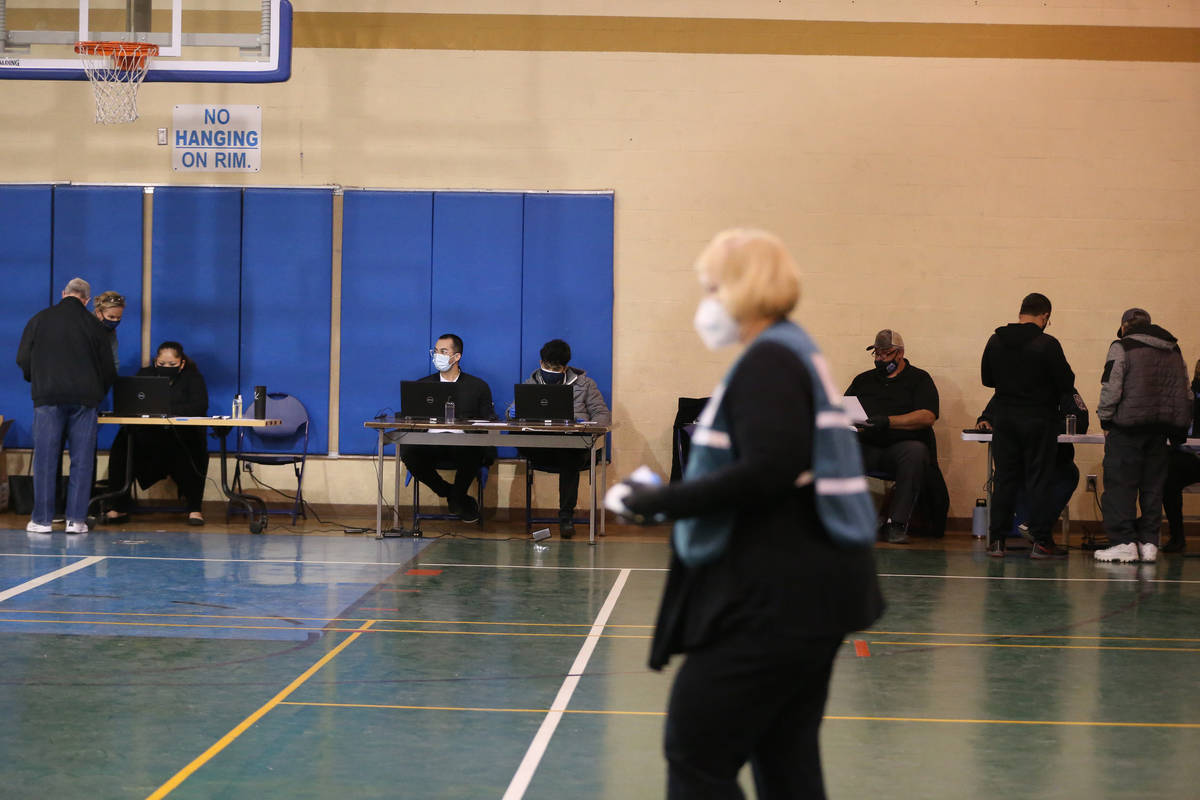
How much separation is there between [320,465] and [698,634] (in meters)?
7.98

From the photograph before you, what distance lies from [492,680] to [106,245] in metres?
6.61

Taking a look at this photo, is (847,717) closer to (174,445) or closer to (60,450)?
(60,450)

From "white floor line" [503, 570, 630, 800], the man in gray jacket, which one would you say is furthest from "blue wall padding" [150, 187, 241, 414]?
the man in gray jacket

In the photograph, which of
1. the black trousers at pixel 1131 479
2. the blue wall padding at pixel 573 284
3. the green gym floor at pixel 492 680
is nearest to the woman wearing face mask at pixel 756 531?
the green gym floor at pixel 492 680

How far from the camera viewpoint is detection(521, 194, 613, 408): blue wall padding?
9.48 meters

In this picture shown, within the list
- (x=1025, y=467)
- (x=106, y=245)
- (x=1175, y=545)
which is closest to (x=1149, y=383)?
(x=1025, y=467)

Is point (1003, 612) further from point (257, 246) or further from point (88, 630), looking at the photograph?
point (257, 246)

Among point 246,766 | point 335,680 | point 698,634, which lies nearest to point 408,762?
point 246,766

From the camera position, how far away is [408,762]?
3486 millimetres

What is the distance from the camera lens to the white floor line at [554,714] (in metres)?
3.30

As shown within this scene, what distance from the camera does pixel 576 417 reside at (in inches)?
345

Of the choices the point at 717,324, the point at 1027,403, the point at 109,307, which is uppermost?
the point at 109,307

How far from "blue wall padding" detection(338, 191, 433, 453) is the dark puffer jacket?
5.03 metres

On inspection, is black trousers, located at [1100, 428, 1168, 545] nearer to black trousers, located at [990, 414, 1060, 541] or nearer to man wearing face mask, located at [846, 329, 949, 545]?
black trousers, located at [990, 414, 1060, 541]
